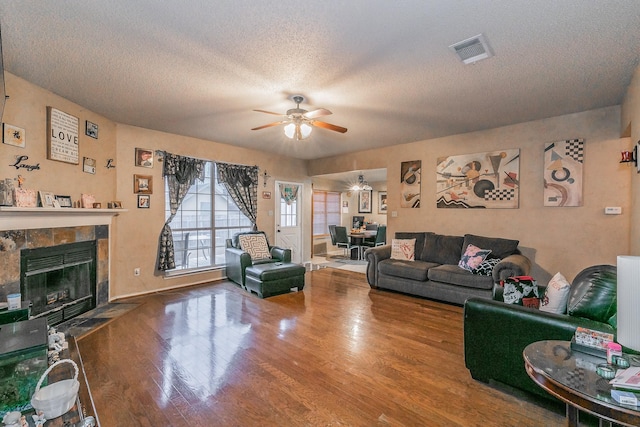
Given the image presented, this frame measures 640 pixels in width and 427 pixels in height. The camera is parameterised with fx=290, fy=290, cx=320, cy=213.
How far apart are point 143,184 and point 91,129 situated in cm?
101

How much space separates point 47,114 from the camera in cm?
316

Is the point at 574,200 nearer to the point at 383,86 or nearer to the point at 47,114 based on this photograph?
the point at 383,86

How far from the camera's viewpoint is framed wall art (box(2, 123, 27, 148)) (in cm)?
279

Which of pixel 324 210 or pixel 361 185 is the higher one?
pixel 361 185

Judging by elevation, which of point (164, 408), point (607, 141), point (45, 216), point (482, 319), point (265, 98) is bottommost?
point (164, 408)

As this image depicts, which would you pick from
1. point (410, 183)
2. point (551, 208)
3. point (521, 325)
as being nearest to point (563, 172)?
point (551, 208)

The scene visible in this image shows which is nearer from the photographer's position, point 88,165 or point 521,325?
point 521,325

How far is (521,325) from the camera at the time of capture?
6.44ft

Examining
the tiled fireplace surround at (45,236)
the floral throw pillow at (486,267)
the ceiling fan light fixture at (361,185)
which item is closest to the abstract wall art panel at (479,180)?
the floral throw pillow at (486,267)

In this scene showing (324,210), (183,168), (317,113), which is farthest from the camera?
(324,210)

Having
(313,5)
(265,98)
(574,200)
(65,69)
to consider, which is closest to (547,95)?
(574,200)

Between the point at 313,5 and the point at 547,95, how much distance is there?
2.91 meters

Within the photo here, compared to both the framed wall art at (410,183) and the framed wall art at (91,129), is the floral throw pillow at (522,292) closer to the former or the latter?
the framed wall art at (410,183)

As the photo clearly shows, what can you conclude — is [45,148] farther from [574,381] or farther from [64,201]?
[574,381]
